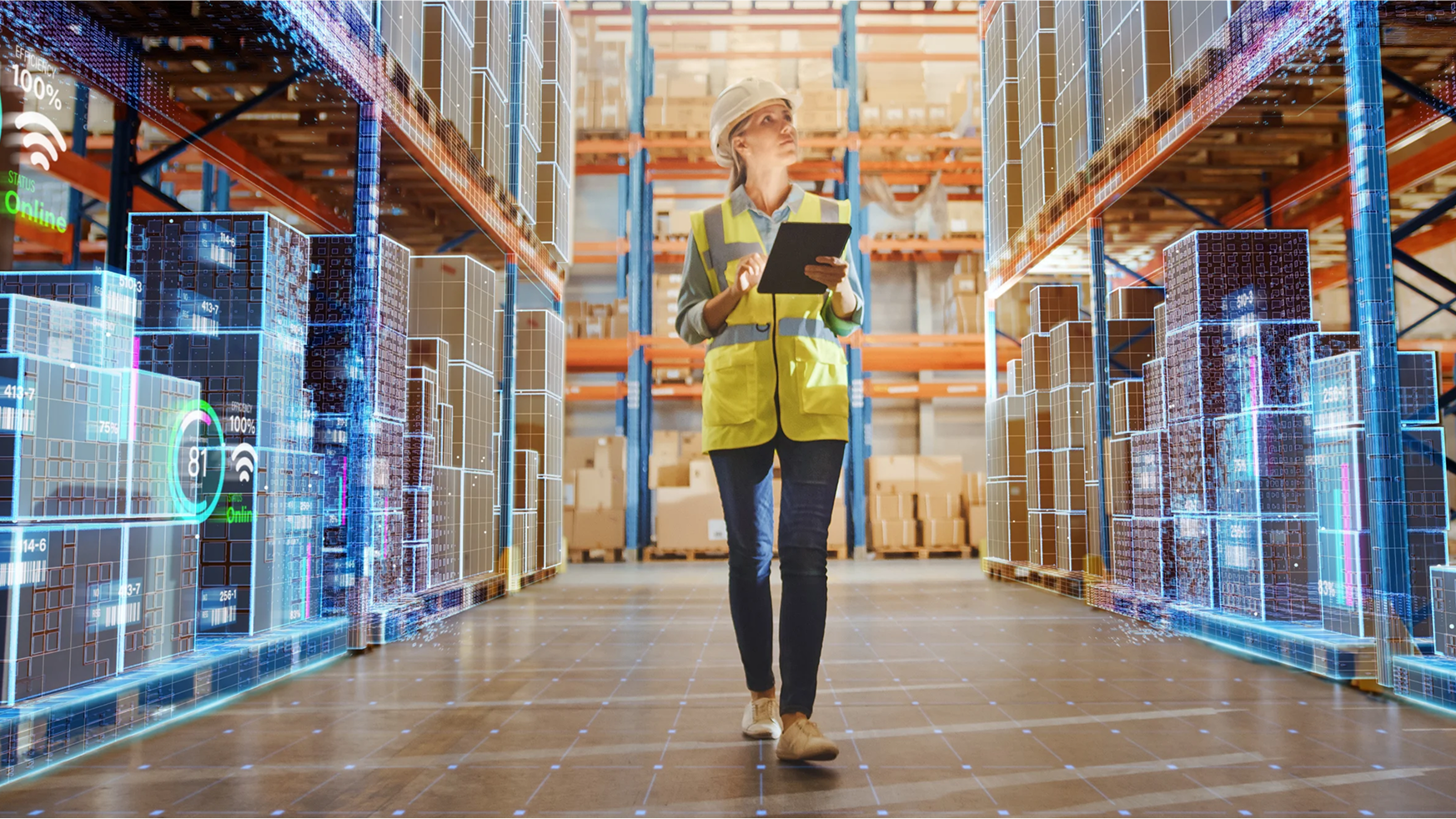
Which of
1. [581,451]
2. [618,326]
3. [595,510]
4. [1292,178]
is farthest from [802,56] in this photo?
[1292,178]

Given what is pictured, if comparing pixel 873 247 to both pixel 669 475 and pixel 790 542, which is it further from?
pixel 790 542

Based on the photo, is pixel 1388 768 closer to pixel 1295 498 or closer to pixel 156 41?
pixel 1295 498

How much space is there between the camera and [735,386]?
8.50ft

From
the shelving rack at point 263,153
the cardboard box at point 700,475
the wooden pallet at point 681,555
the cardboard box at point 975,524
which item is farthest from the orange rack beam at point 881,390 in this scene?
the shelving rack at point 263,153

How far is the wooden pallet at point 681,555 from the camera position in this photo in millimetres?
12883

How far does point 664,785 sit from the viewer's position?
94.2 inches

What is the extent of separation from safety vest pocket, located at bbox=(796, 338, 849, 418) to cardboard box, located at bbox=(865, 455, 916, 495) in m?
10.9

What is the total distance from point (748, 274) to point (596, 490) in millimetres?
10841

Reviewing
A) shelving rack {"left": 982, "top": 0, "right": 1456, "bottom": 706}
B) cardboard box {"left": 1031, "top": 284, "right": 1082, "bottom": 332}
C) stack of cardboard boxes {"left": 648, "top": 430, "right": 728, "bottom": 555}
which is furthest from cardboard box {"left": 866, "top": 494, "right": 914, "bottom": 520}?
cardboard box {"left": 1031, "top": 284, "right": 1082, "bottom": 332}

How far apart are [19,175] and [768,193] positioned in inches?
147

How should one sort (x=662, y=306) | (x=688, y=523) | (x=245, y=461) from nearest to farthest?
1. (x=245, y=461)
2. (x=688, y=523)
3. (x=662, y=306)

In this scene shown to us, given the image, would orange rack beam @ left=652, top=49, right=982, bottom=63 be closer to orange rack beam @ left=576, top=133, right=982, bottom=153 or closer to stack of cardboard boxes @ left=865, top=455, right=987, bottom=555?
orange rack beam @ left=576, top=133, right=982, bottom=153

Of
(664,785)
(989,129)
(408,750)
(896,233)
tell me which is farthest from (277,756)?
(896,233)

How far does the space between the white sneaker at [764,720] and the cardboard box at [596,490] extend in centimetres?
1030
